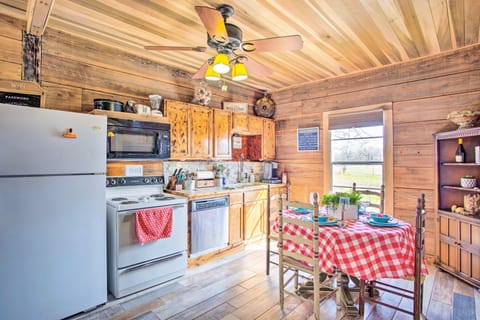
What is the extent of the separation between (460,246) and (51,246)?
4.01 metres

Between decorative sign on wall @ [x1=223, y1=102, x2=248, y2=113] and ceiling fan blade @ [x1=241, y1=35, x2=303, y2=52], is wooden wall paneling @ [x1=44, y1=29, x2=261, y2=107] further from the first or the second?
ceiling fan blade @ [x1=241, y1=35, x2=303, y2=52]

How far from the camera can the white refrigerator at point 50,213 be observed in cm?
192

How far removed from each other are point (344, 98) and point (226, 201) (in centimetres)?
240

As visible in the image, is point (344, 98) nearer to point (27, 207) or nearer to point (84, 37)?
point (84, 37)

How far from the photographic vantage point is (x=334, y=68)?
3.72 meters

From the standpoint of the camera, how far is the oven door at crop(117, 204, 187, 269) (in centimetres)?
252

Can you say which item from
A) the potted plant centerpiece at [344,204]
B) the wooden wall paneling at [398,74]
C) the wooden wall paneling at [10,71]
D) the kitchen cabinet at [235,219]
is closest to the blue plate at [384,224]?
the potted plant centerpiece at [344,204]

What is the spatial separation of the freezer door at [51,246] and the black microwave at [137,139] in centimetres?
65

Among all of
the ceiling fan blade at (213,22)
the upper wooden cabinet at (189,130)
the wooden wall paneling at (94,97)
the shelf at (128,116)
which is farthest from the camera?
the upper wooden cabinet at (189,130)

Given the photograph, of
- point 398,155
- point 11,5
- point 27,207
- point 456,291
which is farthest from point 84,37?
point 456,291

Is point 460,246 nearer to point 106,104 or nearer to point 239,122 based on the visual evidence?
point 239,122

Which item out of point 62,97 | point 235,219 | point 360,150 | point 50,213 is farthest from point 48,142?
point 360,150

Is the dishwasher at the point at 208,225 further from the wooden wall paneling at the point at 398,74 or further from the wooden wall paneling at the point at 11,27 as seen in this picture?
the wooden wall paneling at the point at 11,27

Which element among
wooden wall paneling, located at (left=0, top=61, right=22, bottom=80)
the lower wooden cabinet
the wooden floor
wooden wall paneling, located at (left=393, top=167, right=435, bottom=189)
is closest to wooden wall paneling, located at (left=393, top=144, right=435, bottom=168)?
wooden wall paneling, located at (left=393, top=167, right=435, bottom=189)
